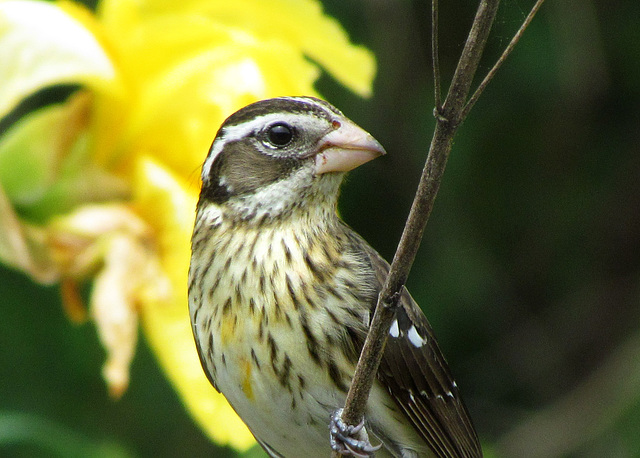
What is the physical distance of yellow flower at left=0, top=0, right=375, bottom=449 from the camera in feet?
7.15

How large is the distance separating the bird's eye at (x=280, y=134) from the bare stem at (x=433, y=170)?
65cm

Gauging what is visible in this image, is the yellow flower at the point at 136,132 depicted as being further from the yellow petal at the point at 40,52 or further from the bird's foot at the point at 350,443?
the bird's foot at the point at 350,443

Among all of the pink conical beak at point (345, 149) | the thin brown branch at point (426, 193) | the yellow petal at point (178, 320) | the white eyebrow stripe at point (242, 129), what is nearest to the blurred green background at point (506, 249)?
the yellow petal at point (178, 320)

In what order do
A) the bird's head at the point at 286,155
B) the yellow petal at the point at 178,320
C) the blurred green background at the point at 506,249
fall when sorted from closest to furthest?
1. the bird's head at the point at 286,155
2. the yellow petal at the point at 178,320
3. the blurred green background at the point at 506,249

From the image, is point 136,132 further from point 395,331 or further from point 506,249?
point 506,249

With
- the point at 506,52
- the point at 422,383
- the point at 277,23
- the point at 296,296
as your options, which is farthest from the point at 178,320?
the point at 506,52

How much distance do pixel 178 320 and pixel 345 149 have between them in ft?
2.07

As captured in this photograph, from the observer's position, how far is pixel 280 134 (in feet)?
6.49

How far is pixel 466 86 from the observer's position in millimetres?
1213

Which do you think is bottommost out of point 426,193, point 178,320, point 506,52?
point 178,320

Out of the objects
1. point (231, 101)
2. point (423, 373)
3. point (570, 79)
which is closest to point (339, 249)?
point (423, 373)

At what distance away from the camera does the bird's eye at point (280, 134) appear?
6.44ft

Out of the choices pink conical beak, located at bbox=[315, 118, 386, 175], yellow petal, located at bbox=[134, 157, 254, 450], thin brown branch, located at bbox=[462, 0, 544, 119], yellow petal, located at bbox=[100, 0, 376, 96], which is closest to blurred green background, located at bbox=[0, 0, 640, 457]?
yellow petal, located at bbox=[134, 157, 254, 450]

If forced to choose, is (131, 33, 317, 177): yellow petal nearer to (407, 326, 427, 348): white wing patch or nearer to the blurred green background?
(407, 326, 427, 348): white wing patch
